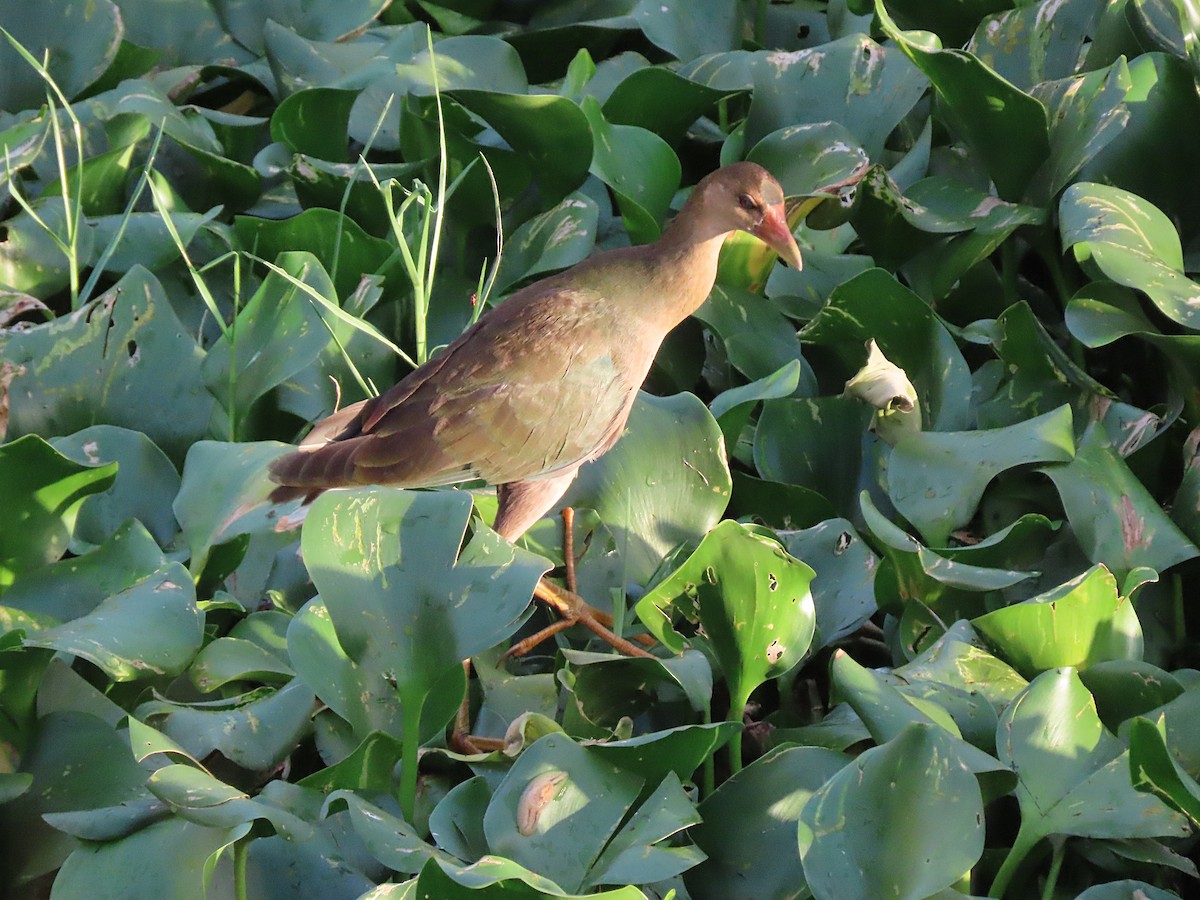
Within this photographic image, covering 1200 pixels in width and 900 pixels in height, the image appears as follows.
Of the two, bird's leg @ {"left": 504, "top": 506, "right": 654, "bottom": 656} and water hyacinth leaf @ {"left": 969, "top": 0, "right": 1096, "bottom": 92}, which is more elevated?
water hyacinth leaf @ {"left": 969, "top": 0, "right": 1096, "bottom": 92}

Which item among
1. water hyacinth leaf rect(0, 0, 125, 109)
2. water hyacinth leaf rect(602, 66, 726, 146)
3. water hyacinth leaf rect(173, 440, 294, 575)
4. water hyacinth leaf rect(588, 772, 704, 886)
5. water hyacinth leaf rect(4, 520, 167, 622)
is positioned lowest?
water hyacinth leaf rect(588, 772, 704, 886)

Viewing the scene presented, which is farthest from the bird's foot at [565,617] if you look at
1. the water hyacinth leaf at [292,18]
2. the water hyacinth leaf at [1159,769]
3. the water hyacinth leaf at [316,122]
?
the water hyacinth leaf at [292,18]

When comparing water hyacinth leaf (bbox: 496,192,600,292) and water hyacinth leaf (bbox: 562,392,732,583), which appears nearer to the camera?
water hyacinth leaf (bbox: 562,392,732,583)

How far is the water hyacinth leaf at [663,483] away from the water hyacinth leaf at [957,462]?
22cm

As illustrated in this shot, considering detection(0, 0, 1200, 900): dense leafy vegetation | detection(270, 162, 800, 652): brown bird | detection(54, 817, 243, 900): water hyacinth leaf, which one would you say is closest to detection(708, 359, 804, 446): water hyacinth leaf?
detection(0, 0, 1200, 900): dense leafy vegetation

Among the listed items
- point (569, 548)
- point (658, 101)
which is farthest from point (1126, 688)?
point (658, 101)

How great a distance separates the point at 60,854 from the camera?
4.65 ft

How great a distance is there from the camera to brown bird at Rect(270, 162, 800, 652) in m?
1.67

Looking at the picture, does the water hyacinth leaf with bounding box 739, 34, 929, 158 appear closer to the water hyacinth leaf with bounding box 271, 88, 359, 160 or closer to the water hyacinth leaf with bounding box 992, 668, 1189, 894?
the water hyacinth leaf with bounding box 271, 88, 359, 160

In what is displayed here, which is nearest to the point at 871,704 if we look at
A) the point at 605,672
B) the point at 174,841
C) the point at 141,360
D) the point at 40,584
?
the point at 605,672

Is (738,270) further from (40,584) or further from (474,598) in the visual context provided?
(40,584)

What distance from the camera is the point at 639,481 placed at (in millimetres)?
1725

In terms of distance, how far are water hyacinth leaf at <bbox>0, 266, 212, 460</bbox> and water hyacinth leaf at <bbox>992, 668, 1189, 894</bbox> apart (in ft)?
3.89

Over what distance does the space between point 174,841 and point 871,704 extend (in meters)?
0.66
